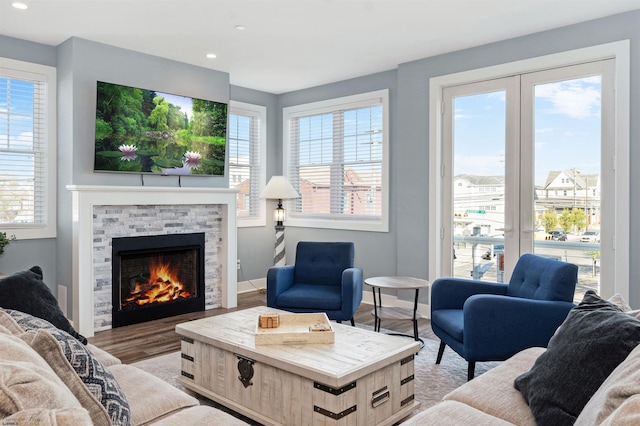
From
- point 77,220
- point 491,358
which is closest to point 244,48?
point 77,220

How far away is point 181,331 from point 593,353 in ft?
7.47

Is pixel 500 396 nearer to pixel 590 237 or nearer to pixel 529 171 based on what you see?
pixel 590 237

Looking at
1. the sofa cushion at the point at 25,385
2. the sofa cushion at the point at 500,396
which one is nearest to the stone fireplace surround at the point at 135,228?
the sofa cushion at the point at 25,385

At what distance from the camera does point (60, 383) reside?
40.7 inches

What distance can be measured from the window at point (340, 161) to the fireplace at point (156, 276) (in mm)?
1686

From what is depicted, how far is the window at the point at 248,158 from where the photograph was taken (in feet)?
19.8

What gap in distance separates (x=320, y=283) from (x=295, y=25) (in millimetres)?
2331

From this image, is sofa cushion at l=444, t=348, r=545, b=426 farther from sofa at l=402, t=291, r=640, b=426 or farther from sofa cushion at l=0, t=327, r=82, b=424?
sofa cushion at l=0, t=327, r=82, b=424

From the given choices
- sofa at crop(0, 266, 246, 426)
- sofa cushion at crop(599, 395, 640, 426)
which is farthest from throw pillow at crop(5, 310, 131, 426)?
sofa cushion at crop(599, 395, 640, 426)

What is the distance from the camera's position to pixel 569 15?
3.68m

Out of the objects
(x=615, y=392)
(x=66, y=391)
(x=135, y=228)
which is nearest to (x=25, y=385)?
(x=66, y=391)

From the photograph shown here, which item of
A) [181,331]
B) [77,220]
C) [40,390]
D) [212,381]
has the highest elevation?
[77,220]

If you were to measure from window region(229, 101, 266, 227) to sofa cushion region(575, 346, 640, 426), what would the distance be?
509 cm

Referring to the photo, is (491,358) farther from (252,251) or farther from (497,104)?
(252,251)
